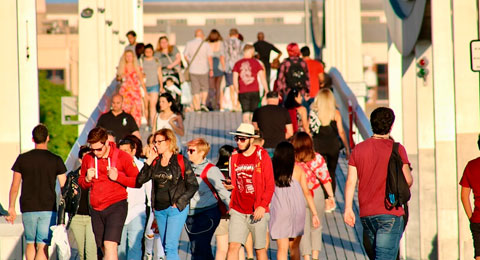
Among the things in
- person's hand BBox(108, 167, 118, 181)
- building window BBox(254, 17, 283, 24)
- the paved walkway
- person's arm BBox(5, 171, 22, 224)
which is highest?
building window BBox(254, 17, 283, 24)

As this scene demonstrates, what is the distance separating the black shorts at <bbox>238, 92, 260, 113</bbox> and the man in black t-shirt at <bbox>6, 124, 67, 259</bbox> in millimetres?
7773

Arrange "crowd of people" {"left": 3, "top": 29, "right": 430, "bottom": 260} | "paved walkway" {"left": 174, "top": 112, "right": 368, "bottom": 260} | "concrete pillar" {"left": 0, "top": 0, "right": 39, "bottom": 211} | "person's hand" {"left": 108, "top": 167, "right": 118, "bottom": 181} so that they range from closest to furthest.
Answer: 1. "crowd of people" {"left": 3, "top": 29, "right": 430, "bottom": 260}
2. "person's hand" {"left": 108, "top": 167, "right": 118, "bottom": 181}
3. "paved walkway" {"left": 174, "top": 112, "right": 368, "bottom": 260}
4. "concrete pillar" {"left": 0, "top": 0, "right": 39, "bottom": 211}

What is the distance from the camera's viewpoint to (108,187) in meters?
11.1

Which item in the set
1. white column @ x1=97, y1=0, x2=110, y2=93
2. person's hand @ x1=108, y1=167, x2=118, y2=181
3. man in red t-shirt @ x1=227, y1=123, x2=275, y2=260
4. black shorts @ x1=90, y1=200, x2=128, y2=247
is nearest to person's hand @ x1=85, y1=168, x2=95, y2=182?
person's hand @ x1=108, y1=167, x2=118, y2=181

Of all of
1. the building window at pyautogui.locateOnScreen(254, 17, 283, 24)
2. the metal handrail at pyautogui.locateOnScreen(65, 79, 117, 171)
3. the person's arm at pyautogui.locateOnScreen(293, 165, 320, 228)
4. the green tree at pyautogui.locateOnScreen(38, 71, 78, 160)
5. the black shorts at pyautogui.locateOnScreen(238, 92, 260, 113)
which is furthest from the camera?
the building window at pyautogui.locateOnScreen(254, 17, 283, 24)

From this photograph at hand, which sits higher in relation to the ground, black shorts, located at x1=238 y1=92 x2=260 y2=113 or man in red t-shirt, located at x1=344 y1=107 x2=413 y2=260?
black shorts, located at x1=238 y1=92 x2=260 y2=113

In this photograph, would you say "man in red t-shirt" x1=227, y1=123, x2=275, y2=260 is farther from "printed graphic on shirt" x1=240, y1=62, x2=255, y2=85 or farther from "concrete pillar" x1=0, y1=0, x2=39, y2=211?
"printed graphic on shirt" x1=240, y1=62, x2=255, y2=85

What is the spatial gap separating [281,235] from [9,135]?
169 inches

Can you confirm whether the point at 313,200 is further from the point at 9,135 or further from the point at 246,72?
the point at 246,72

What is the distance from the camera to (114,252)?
11195 mm

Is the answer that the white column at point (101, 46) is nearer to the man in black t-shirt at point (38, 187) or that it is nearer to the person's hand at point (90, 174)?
the man in black t-shirt at point (38, 187)

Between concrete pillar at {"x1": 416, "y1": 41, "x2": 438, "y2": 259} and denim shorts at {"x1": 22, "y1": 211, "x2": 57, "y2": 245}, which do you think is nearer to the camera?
denim shorts at {"x1": 22, "y1": 211, "x2": 57, "y2": 245}

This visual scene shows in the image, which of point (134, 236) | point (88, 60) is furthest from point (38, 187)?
point (88, 60)

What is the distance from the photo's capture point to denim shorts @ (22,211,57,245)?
1175 cm
